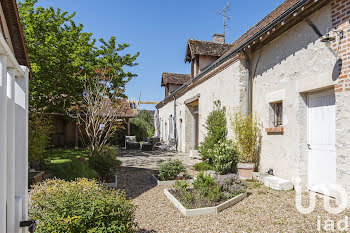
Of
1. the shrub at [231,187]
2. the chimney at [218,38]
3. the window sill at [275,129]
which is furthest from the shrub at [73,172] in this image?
the chimney at [218,38]

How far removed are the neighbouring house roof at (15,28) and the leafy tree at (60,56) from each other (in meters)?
4.88

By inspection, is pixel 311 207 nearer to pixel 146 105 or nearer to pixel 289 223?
pixel 289 223

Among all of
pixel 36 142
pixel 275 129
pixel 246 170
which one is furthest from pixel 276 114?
pixel 36 142

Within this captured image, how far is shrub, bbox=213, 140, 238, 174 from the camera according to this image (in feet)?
23.9

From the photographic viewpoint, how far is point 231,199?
4.81 m

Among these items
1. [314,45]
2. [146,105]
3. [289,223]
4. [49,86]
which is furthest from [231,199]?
[146,105]

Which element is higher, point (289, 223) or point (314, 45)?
point (314, 45)

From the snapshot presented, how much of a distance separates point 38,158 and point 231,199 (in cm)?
567

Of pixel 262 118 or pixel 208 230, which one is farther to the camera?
pixel 262 118

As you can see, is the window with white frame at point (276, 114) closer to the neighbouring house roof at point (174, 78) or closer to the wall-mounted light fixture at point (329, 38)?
the wall-mounted light fixture at point (329, 38)

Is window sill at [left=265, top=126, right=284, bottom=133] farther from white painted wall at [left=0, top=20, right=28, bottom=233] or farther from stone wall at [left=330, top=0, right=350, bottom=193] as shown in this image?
white painted wall at [left=0, top=20, right=28, bottom=233]

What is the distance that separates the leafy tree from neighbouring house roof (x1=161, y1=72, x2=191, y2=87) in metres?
6.91

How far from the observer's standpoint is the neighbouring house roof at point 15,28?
429 centimetres

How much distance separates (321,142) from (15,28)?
6.46 metres
